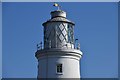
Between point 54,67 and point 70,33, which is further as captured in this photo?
point 70,33

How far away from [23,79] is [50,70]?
8.35 feet

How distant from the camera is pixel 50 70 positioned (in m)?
28.5

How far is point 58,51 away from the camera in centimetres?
2847

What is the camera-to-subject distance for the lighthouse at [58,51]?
28469 millimetres

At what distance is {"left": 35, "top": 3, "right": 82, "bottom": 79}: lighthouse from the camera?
28.5 m

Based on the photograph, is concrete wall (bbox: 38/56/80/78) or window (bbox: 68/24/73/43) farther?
window (bbox: 68/24/73/43)

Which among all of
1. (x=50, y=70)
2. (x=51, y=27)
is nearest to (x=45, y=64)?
(x=50, y=70)

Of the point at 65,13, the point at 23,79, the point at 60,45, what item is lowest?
the point at 23,79

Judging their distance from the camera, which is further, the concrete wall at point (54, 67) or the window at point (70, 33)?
the window at point (70, 33)

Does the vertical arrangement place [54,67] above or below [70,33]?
below

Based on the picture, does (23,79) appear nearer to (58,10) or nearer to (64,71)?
(64,71)

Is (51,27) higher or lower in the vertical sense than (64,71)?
higher

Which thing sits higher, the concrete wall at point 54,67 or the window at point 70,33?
the window at point 70,33

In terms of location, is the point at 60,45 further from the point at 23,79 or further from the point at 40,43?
the point at 23,79
